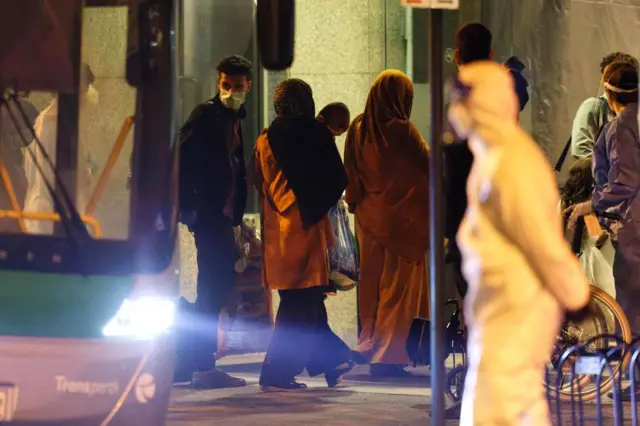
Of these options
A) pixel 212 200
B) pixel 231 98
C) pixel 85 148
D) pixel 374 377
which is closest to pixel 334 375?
pixel 374 377

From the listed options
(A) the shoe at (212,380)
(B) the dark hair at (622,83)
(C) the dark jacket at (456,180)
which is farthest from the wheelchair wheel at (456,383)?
(B) the dark hair at (622,83)

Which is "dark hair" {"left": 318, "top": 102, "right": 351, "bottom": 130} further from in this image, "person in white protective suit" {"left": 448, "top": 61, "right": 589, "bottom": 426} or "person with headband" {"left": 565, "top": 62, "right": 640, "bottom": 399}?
"person in white protective suit" {"left": 448, "top": 61, "right": 589, "bottom": 426}

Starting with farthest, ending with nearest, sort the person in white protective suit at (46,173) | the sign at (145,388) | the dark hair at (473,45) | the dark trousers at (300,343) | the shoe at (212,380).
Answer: the shoe at (212,380), the dark trousers at (300,343), the dark hair at (473,45), the person in white protective suit at (46,173), the sign at (145,388)

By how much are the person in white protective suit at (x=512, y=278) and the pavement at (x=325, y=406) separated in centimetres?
289

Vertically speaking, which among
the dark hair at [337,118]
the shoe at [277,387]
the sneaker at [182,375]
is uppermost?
the dark hair at [337,118]

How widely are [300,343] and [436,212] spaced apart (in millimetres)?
3718

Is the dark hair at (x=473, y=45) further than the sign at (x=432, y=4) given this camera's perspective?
Yes

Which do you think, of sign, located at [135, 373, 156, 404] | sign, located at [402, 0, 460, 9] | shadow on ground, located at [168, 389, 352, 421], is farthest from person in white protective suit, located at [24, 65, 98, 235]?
shadow on ground, located at [168, 389, 352, 421]

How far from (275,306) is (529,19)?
12.5 ft

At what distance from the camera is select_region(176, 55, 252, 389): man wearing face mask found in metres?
9.08

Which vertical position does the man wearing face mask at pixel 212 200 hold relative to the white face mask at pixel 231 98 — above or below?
below

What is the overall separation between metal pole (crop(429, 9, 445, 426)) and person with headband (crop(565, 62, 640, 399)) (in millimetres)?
3119

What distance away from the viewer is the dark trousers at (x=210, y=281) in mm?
9180

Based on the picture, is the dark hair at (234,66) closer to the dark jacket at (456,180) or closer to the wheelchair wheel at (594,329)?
the dark jacket at (456,180)
